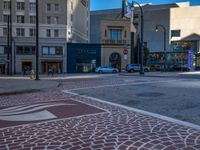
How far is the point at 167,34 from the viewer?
99750 mm

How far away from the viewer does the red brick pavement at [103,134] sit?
17.1 feet

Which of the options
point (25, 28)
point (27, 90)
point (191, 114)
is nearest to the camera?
point (191, 114)

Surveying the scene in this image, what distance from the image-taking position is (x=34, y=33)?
6269cm

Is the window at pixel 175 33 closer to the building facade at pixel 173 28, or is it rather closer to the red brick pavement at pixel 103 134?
the building facade at pixel 173 28

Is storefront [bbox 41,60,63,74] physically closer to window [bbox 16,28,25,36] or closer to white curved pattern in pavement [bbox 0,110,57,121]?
window [bbox 16,28,25,36]

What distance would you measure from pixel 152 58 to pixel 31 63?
39.1m

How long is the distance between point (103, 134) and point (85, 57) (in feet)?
206

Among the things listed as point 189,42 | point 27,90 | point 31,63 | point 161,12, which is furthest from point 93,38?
point 27,90

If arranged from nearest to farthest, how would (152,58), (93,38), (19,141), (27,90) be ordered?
(19,141), (27,90), (152,58), (93,38)

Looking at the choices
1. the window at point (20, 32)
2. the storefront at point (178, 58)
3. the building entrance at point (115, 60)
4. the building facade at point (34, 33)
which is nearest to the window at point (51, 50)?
the building facade at point (34, 33)

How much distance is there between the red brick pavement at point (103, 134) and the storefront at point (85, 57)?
195ft

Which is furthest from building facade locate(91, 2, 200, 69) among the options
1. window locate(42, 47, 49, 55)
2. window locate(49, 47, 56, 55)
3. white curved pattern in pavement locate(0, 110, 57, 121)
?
white curved pattern in pavement locate(0, 110, 57, 121)

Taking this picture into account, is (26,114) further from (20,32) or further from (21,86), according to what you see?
(20,32)

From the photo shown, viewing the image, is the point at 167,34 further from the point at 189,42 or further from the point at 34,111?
the point at 34,111
